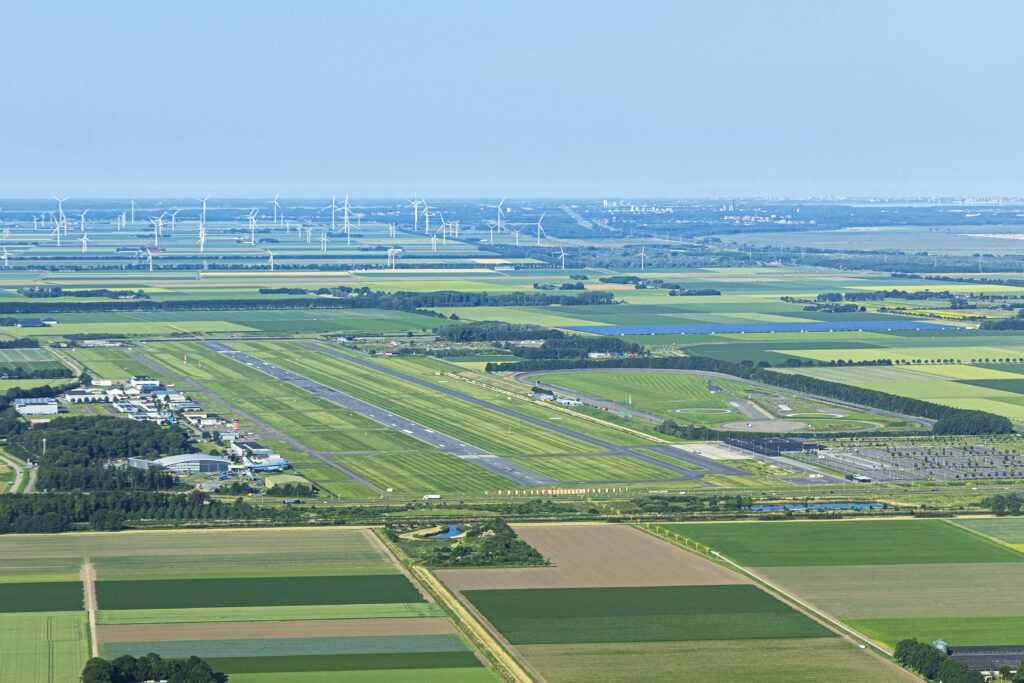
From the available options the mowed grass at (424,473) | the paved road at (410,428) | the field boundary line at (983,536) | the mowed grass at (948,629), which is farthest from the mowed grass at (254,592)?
the field boundary line at (983,536)

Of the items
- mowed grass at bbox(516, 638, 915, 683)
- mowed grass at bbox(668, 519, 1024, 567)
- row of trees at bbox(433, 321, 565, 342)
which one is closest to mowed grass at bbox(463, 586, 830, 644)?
mowed grass at bbox(516, 638, 915, 683)

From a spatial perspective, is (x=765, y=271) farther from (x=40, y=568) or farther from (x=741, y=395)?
(x=40, y=568)

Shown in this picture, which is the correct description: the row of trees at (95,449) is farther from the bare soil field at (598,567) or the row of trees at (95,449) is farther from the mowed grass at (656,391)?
the mowed grass at (656,391)

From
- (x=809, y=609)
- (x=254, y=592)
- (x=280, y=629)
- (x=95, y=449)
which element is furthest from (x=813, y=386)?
(x=280, y=629)

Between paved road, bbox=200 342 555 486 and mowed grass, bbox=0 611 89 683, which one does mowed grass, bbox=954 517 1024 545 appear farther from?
mowed grass, bbox=0 611 89 683

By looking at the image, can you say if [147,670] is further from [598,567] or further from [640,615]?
[598,567]

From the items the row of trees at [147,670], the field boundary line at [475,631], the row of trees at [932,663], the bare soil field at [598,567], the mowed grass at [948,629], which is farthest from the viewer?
the bare soil field at [598,567]

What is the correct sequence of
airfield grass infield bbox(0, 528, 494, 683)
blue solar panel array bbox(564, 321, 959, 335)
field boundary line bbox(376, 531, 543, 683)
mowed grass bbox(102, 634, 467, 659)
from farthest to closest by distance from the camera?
blue solar panel array bbox(564, 321, 959, 335)
mowed grass bbox(102, 634, 467, 659)
airfield grass infield bbox(0, 528, 494, 683)
field boundary line bbox(376, 531, 543, 683)
